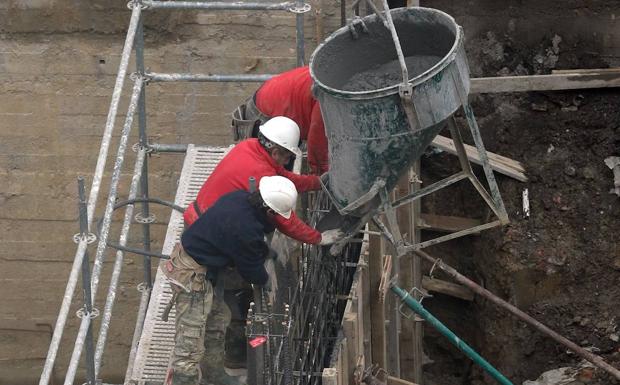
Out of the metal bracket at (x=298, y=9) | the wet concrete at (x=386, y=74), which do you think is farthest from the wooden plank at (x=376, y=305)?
the wet concrete at (x=386, y=74)

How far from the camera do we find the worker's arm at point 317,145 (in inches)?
279

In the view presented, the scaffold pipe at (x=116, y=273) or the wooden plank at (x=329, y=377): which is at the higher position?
the scaffold pipe at (x=116, y=273)

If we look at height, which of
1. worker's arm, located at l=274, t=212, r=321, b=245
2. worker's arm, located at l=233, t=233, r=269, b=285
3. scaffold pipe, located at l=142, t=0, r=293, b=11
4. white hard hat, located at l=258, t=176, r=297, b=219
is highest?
scaffold pipe, located at l=142, t=0, r=293, b=11

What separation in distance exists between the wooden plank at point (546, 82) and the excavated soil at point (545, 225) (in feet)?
0.94

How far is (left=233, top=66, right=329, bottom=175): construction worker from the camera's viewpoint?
23.5 feet

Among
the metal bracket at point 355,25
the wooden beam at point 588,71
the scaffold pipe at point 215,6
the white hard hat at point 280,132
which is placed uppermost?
the wooden beam at point 588,71

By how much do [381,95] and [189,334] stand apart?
5.76 ft

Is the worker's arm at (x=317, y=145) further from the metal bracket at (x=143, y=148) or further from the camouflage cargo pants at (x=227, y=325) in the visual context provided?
the metal bracket at (x=143, y=148)

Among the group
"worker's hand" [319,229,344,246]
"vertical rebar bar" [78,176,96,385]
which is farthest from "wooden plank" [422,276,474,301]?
"vertical rebar bar" [78,176,96,385]

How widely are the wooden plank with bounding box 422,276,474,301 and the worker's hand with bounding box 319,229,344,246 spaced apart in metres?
3.91

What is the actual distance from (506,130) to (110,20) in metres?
3.69

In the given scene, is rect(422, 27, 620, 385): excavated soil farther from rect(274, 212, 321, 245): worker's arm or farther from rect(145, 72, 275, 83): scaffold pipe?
rect(274, 212, 321, 245): worker's arm

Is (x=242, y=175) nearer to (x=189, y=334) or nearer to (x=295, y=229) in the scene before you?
(x=295, y=229)

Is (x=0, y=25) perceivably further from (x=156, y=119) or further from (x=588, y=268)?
(x=588, y=268)
